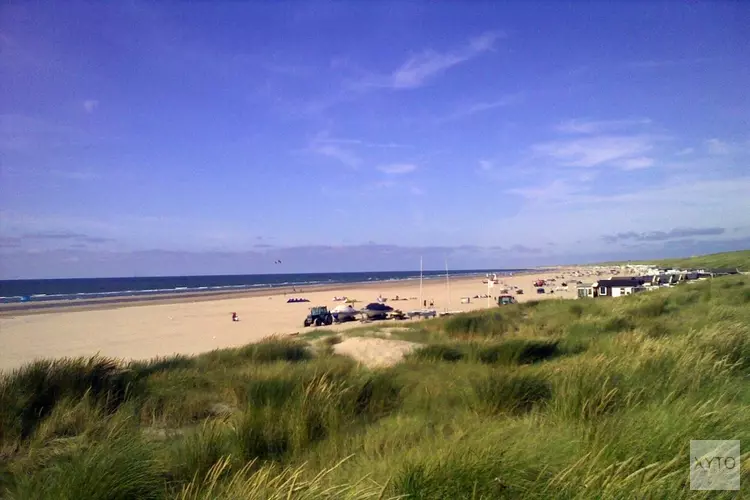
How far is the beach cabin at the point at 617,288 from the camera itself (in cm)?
2913

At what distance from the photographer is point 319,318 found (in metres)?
30.6

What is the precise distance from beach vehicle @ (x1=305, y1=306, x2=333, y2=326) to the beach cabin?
15800mm

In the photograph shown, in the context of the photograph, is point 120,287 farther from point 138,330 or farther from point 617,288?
point 617,288

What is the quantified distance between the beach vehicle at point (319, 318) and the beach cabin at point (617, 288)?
15.8 m

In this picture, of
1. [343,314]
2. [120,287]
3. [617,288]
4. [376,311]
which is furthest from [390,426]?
[120,287]

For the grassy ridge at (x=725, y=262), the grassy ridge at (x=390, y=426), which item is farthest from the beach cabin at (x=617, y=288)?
the grassy ridge at (x=390, y=426)

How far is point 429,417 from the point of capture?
5.59 metres

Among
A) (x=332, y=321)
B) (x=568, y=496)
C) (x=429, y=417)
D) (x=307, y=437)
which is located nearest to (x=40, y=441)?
(x=307, y=437)

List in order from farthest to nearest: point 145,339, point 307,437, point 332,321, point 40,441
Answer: point 332,321 < point 145,339 < point 40,441 < point 307,437

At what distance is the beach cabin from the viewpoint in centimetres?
2913

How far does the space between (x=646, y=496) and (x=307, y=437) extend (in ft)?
10.3

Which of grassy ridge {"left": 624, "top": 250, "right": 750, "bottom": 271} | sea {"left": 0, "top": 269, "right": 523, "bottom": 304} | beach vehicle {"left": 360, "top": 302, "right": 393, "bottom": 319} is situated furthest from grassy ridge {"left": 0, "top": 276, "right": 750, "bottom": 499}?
sea {"left": 0, "top": 269, "right": 523, "bottom": 304}

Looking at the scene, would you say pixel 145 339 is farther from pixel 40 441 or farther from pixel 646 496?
pixel 646 496

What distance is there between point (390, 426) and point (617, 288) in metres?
28.4
